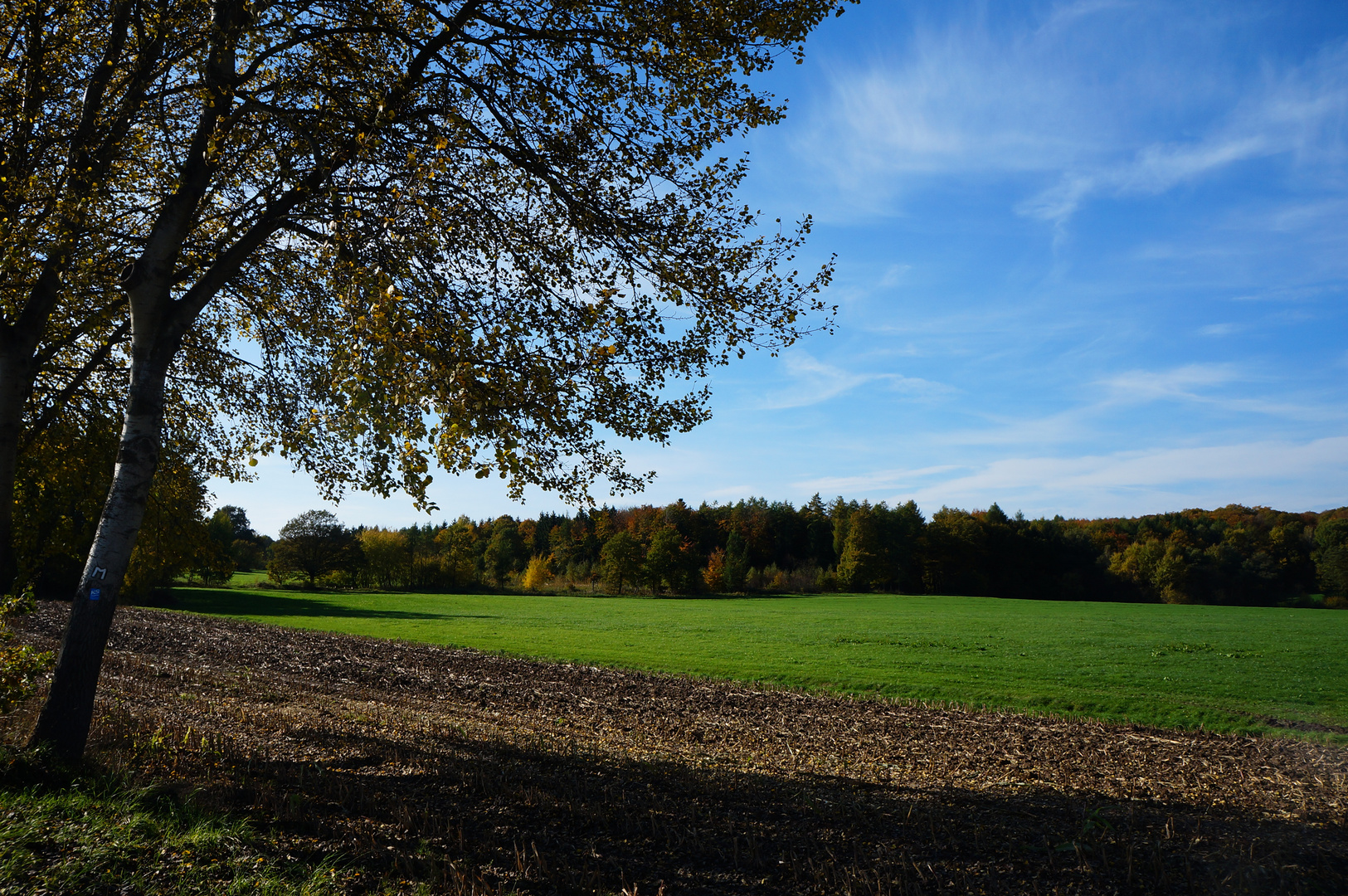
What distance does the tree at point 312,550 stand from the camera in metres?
83.1

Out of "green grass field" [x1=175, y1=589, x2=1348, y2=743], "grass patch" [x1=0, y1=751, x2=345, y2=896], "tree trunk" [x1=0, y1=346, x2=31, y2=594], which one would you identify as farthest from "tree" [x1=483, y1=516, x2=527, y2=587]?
"grass patch" [x1=0, y1=751, x2=345, y2=896]

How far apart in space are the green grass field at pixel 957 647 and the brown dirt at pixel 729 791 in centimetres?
476

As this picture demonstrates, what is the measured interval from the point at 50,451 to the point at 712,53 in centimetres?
1311

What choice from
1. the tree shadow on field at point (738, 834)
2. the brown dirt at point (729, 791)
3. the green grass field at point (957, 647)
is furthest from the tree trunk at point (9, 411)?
the green grass field at point (957, 647)

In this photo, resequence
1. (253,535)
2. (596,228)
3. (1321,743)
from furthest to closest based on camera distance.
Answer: (253,535), (1321,743), (596,228)

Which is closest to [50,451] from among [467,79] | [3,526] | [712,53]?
[3,526]

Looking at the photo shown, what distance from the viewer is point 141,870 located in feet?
16.6

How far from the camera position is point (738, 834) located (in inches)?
261

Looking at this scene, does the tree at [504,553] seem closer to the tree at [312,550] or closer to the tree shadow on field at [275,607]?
the tree at [312,550]

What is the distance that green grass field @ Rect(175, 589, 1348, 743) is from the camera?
1909cm

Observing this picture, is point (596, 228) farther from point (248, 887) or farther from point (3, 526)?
point (3, 526)

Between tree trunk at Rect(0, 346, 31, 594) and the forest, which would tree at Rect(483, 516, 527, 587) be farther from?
tree trunk at Rect(0, 346, 31, 594)

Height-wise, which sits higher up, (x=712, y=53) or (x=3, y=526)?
(x=712, y=53)

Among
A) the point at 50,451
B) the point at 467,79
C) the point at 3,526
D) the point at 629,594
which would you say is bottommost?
the point at 629,594
